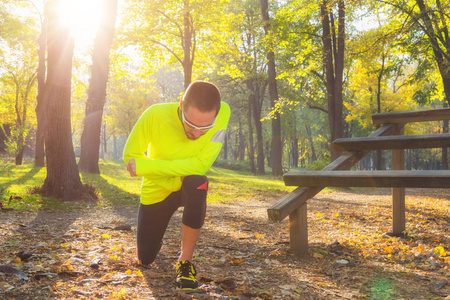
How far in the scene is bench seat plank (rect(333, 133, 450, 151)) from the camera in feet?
13.5

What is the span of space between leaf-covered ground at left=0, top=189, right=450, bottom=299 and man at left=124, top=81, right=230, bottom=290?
0.90 feet

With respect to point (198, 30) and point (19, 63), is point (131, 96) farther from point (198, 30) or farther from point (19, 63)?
point (198, 30)

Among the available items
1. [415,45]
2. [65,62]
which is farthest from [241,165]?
[65,62]

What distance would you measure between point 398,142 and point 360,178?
4.15 ft

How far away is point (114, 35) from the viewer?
14445 mm

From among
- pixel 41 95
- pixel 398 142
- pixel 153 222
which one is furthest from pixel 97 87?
pixel 398 142

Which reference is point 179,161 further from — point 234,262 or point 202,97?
point 234,262

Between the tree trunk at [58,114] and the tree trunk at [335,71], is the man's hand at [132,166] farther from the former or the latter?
the tree trunk at [335,71]

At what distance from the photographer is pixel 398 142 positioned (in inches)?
165

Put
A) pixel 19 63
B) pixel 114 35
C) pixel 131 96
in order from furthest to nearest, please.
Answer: pixel 131 96, pixel 19 63, pixel 114 35

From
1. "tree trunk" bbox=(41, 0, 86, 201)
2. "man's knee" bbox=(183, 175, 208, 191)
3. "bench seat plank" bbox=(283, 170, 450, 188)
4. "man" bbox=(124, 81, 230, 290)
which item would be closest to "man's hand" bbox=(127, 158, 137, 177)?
"man" bbox=(124, 81, 230, 290)

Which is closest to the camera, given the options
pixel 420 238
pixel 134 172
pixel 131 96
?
pixel 134 172

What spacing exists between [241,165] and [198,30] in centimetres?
1959

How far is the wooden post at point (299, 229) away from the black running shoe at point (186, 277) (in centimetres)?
139
